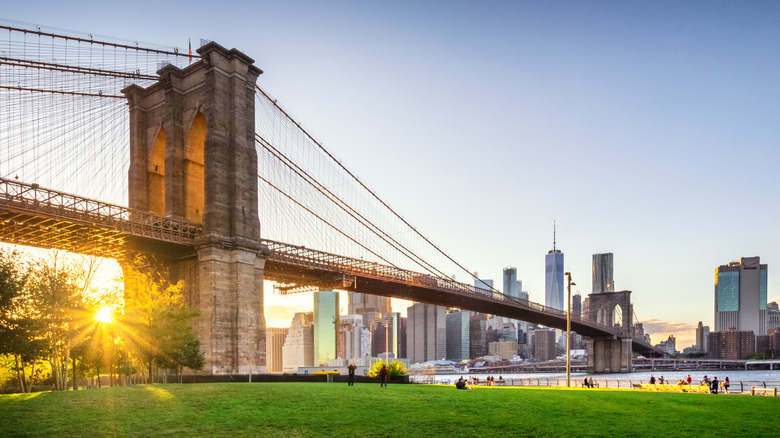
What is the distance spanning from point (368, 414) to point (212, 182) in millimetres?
24584

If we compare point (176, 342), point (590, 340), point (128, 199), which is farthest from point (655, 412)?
point (590, 340)

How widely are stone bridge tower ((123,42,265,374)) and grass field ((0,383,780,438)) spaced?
14889 millimetres

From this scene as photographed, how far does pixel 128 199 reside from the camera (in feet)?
140

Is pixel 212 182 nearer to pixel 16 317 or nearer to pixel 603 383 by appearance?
pixel 16 317

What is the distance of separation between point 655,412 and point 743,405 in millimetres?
4260

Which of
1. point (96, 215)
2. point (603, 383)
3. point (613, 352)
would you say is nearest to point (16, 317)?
point (96, 215)

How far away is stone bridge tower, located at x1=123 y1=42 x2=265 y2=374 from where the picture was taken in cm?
3662

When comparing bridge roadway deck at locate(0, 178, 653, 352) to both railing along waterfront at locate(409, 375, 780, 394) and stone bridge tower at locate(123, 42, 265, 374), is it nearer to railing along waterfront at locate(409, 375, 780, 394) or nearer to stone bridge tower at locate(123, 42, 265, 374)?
stone bridge tower at locate(123, 42, 265, 374)

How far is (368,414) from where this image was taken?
17250 mm

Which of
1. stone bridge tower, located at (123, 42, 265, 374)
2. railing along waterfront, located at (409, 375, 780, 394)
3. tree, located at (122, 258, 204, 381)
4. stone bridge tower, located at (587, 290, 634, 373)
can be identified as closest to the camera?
tree, located at (122, 258, 204, 381)

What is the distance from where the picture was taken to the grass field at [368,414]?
15.0m

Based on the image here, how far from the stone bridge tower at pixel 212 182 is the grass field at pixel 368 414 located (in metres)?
14.9

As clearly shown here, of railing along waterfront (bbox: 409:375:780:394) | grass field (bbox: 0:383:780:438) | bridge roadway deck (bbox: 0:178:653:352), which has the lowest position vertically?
railing along waterfront (bbox: 409:375:780:394)

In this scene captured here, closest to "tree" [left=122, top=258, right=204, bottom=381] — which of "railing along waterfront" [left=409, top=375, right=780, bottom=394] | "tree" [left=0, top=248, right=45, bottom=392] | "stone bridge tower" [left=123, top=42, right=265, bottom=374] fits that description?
"stone bridge tower" [left=123, top=42, right=265, bottom=374]
